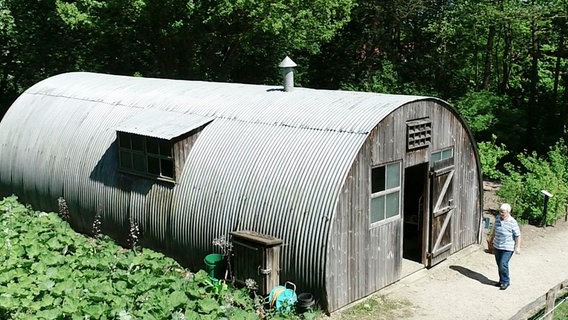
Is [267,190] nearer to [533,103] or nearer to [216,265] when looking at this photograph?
[216,265]

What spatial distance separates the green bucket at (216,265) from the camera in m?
10.9

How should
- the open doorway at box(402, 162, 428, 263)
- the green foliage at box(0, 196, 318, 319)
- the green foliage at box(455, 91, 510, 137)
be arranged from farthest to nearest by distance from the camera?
the green foliage at box(455, 91, 510, 137) < the open doorway at box(402, 162, 428, 263) < the green foliage at box(0, 196, 318, 319)

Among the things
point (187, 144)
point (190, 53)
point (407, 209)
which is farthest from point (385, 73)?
point (187, 144)

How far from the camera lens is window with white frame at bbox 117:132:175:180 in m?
12.4

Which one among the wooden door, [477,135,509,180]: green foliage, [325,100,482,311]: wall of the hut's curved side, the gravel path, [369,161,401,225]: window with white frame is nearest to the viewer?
[325,100,482,311]: wall of the hut's curved side

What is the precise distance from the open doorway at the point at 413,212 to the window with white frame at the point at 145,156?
520 centimetres

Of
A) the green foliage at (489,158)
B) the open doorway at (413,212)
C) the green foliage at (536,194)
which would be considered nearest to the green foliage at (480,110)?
the green foliage at (489,158)

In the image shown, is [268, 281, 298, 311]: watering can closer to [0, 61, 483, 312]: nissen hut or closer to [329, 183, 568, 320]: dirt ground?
[0, 61, 483, 312]: nissen hut

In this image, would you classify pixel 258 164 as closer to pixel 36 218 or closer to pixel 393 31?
pixel 36 218

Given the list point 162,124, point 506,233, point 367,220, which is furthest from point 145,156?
point 506,233

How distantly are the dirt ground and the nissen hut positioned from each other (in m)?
0.29

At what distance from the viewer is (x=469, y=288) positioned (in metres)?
11.5

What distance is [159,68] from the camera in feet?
88.3

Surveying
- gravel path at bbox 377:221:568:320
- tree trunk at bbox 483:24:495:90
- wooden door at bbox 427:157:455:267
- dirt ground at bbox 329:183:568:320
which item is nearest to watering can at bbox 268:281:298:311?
dirt ground at bbox 329:183:568:320
